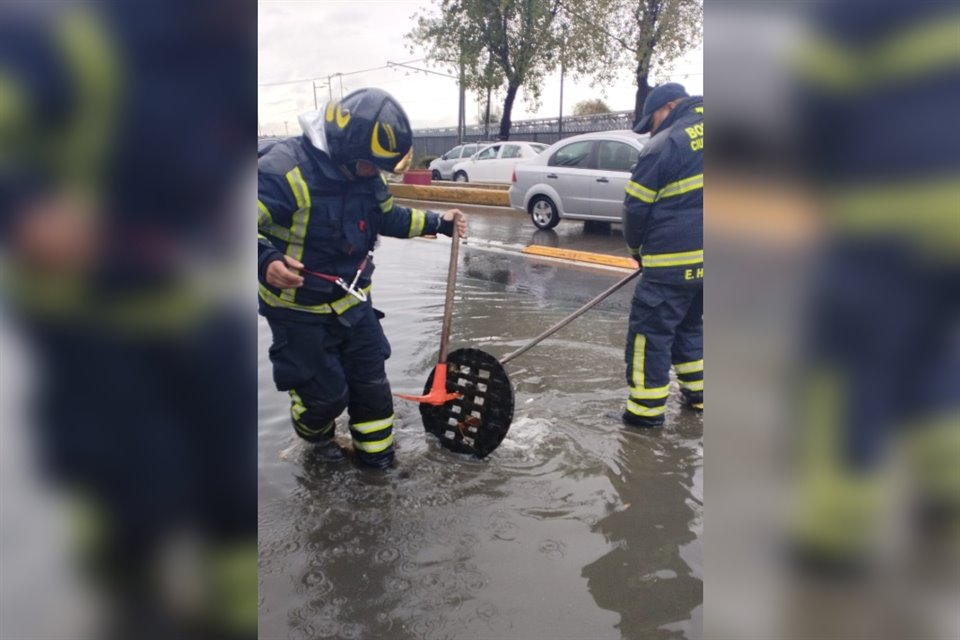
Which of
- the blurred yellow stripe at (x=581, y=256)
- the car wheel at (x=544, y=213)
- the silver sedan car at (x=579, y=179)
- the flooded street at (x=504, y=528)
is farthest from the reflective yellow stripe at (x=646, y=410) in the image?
the car wheel at (x=544, y=213)

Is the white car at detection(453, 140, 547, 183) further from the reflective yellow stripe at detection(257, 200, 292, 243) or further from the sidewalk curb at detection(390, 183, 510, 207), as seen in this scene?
the reflective yellow stripe at detection(257, 200, 292, 243)

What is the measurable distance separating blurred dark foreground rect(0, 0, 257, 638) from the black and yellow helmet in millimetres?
2402

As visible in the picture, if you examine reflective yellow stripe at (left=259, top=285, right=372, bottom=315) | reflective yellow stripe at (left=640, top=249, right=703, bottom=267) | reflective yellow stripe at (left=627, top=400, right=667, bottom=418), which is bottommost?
reflective yellow stripe at (left=627, top=400, right=667, bottom=418)

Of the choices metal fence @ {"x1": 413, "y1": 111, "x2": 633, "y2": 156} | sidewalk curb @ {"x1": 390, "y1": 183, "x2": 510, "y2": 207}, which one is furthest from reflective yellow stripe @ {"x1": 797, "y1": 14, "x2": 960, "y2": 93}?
metal fence @ {"x1": 413, "y1": 111, "x2": 633, "y2": 156}

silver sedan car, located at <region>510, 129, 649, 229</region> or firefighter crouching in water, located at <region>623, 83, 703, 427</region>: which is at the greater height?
silver sedan car, located at <region>510, 129, 649, 229</region>

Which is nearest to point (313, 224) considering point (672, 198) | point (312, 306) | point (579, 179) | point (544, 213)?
point (312, 306)

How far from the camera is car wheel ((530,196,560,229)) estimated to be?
1211 cm

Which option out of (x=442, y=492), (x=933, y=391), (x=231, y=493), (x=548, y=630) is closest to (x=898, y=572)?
(x=933, y=391)

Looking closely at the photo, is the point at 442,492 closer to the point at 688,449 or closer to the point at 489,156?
A: the point at 688,449

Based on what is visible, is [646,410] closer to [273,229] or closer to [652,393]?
[652,393]

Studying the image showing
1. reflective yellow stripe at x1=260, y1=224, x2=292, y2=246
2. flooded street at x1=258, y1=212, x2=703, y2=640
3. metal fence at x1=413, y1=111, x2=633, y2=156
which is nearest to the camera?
flooded street at x1=258, y1=212, x2=703, y2=640

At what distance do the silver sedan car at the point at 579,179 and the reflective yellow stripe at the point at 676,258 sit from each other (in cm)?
700

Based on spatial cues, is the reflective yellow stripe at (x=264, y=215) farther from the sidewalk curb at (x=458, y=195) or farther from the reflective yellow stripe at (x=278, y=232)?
the sidewalk curb at (x=458, y=195)

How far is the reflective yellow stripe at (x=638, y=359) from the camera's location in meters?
4.05
